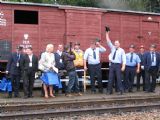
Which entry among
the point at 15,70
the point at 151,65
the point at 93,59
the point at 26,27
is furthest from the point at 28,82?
the point at 151,65

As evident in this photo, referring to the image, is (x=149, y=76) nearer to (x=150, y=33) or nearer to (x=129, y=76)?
(x=129, y=76)

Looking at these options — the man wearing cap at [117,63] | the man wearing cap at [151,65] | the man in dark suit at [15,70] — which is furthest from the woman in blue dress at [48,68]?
the man wearing cap at [151,65]

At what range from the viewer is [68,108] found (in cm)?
1331

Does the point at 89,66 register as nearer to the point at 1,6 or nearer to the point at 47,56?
the point at 47,56

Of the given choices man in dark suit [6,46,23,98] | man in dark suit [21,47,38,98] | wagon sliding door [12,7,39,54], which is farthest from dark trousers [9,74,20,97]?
wagon sliding door [12,7,39,54]

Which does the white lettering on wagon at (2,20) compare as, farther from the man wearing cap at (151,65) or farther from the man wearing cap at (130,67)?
the man wearing cap at (151,65)

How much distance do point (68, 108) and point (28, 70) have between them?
7.54 feet

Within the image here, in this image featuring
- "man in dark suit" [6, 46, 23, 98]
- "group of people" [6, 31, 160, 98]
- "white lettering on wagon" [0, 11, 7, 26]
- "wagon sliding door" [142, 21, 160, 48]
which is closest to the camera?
"group of people" [6, 31, 160, 98]

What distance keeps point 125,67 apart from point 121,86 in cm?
131

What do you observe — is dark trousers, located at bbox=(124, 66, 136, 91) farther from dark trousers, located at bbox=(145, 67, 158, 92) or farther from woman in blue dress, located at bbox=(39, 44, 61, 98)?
woman in blue dress, located at bbox=(39, 44, 61, 98)

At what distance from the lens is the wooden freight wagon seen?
1702 cm

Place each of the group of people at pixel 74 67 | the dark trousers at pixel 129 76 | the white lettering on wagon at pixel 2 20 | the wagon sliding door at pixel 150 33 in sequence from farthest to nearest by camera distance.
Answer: the wagon sliding door at pixel 150 33
the dark trousers at pixel 129 76
the white lettering on wagon at pixel 2 20
the group of people at pixel 74 67

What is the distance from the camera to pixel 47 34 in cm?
1781

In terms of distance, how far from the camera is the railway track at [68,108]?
38.1 ft
